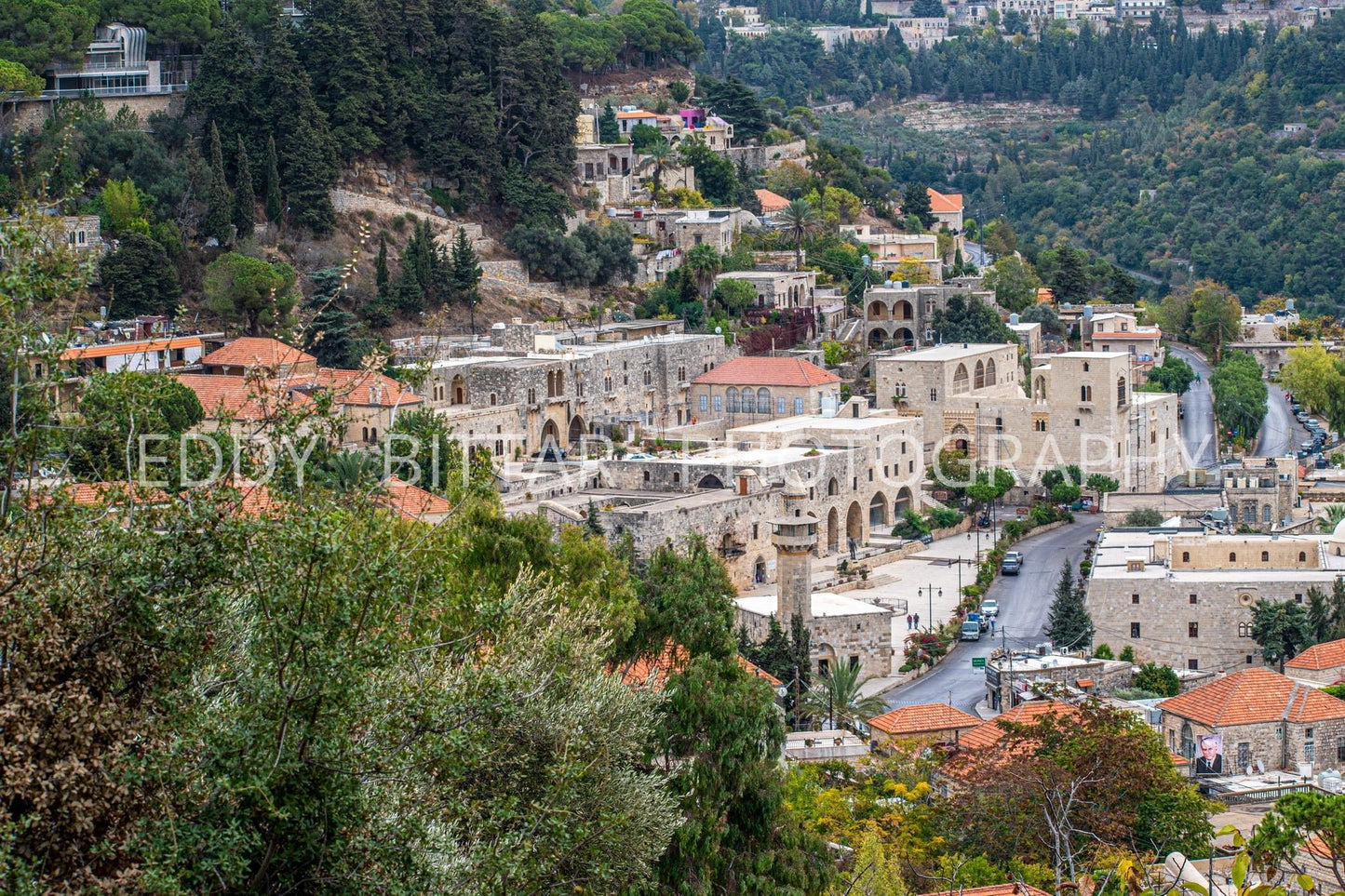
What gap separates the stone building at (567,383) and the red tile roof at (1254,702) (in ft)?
69.5

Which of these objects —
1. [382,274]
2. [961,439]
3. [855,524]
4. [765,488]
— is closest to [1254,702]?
[765,488]

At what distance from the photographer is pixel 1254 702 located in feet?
115

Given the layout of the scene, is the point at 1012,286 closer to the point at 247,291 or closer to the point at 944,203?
the point at 944,203

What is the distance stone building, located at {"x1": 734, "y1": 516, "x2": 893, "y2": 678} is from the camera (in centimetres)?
3969

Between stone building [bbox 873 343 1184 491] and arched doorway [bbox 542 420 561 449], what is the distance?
10.3 meters

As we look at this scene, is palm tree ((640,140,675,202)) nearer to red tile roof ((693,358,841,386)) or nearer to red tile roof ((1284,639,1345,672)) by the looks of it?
red tile roof ((693,358,841,386))

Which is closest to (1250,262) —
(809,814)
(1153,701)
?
(1153,701)

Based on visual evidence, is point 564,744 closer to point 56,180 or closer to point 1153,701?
point 1153,701

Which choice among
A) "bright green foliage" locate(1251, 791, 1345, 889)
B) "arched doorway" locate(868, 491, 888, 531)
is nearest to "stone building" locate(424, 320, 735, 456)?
"arched doorway" locate(868, 491, 888, 531)

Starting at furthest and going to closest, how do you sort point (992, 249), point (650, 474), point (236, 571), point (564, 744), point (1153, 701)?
point (992, 249) → point (650, 474) → point (1153, 701) → point (564, 744) → point (236, 571)

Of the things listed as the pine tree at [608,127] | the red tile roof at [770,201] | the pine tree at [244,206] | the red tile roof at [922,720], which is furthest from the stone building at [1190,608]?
the red tile roof at [770,201]

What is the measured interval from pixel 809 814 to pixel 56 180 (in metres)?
39.2

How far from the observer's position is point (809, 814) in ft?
90.8

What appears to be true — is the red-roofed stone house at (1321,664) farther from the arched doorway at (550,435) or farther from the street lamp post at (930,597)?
the arched doorway at (550,435)
